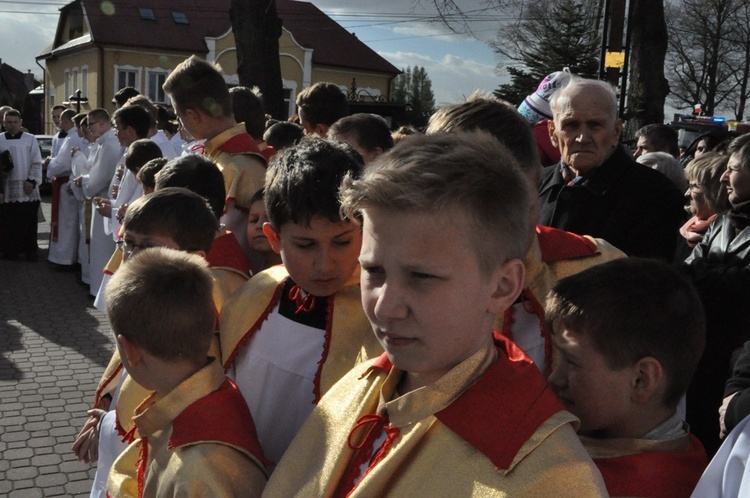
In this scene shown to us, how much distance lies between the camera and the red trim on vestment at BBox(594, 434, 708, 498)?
167cm

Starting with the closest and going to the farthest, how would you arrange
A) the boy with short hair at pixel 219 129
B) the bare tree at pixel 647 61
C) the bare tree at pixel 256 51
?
the boy with short hair at pixel 219 129 → the bare tree at pixel 256 51 → the bare tree at pixel 647 61

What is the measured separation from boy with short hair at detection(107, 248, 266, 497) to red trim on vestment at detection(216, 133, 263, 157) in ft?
7.57

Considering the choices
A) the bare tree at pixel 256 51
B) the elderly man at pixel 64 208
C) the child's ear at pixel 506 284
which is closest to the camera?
the child's ear at pixel 506 284

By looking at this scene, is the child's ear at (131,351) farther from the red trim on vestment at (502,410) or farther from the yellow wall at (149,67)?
the yellow wall at (149,67)

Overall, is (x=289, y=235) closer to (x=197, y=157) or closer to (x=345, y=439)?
(x=345, y=439)

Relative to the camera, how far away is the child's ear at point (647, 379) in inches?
71.4

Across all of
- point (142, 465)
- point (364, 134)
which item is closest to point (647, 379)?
point (142, 465)

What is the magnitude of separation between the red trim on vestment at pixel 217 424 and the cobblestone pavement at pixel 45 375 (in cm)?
266

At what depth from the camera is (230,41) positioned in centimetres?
4284

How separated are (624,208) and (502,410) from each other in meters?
1.91

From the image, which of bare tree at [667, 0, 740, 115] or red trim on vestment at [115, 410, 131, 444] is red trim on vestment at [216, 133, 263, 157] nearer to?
red trim on vestment at [115, 410, 131, 444]

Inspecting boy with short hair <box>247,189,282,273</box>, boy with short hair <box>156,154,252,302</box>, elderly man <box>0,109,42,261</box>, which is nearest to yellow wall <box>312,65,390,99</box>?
elderly man <box>0,109,42,261</box>

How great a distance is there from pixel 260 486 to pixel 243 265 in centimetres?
136

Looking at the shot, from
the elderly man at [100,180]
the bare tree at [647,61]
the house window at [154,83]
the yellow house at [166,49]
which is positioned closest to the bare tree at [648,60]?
the bare tree at [647,61]
